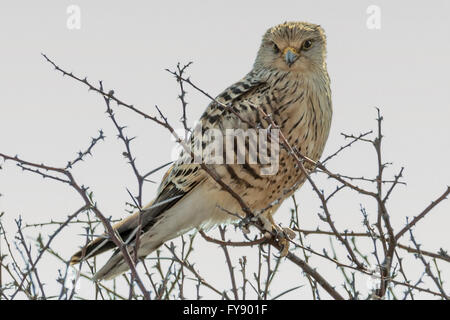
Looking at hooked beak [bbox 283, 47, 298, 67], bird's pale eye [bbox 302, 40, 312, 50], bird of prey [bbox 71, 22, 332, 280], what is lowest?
bird of prey [bbox 71, 22, 332, 280]

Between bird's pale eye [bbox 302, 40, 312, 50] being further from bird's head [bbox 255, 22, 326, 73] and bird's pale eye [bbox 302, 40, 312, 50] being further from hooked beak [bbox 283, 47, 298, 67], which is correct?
hooked beak [bbox 283, 47, 298, 67]

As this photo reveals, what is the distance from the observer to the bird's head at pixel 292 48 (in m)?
4.38

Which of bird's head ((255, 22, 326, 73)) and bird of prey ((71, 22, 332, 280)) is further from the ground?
bird's head ((255, 22, 326, 73))

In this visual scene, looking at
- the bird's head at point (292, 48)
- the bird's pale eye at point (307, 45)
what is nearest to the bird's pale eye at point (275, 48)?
the bird's head at point (292, 48)

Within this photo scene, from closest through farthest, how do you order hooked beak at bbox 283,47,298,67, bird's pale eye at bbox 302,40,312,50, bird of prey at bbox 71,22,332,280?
1. bird of prey at bbox 71,22,332,280
2. hooked beak at bbox 283,47,298,67
3. bird's pale eye at bbox 302,40,312,50

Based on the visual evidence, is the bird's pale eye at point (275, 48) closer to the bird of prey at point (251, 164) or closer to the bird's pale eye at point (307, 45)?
the bird of prey at point (251, 164)

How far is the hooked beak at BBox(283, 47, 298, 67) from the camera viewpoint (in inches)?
171

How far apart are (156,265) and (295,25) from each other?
1.94 metres

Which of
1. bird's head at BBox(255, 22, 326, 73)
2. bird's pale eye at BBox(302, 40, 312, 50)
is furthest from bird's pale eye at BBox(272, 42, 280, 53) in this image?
bird's pale eye at BBox(302, 40, 312, 50)

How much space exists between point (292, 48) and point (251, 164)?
95 centimetres

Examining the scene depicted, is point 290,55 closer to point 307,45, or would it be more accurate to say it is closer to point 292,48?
point 292,48

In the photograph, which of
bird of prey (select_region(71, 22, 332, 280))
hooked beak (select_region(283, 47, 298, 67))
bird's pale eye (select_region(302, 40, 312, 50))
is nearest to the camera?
bird of prey (select_region(71, 22, 332, 280))

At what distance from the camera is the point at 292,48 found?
4.45m
